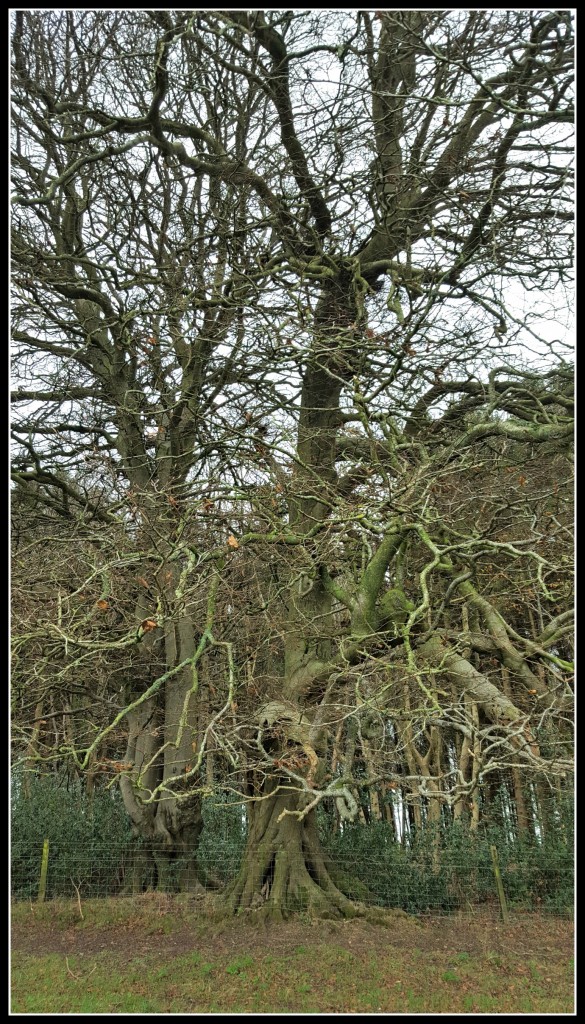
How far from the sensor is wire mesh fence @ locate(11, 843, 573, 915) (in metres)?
9.35

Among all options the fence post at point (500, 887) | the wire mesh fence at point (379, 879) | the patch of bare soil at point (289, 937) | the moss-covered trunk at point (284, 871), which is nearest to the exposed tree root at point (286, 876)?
the moss-covered trunk at point (284, 871)

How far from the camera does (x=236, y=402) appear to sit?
27.4 feet

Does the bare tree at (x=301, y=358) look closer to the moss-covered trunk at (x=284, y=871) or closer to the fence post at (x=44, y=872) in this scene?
A: the moss-covered trunk at (x=284, y=871)

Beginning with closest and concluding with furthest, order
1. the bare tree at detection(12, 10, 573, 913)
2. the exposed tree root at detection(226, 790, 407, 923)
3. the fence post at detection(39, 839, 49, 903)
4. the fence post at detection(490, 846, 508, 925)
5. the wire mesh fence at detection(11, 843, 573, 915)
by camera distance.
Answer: the bare tree at detection(12, 10, 573, 913) < the exposed tree root at detection(226, 790, 407, 923) < the fence post at detection(490, 846, 508, 925) < the wire mesh fence at detection(11, 843, 573, 915) < the fence post at detection(39, 839, 49, 903)

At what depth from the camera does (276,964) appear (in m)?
6.98

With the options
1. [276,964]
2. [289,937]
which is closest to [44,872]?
[289,937]

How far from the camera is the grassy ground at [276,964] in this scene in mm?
6238

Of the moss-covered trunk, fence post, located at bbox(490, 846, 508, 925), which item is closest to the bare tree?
the moss-covered trunk

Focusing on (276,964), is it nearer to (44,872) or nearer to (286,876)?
(286,876)

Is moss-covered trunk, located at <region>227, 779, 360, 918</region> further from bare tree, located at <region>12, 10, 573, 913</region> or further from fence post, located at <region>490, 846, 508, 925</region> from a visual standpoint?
fence post, located at <region>490, 846, 508, 925</region>

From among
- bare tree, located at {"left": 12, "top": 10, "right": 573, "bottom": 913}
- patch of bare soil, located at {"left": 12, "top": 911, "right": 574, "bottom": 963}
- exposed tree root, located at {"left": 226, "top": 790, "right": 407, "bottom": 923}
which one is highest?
bare tree, located at {"left": 12, "top": 10, "right": 573, "bottom": 913}

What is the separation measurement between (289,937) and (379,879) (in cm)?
264

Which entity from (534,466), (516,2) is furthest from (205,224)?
(534,466)

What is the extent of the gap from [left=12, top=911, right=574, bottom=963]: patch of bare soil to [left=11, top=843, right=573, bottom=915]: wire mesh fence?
20.2 inches
